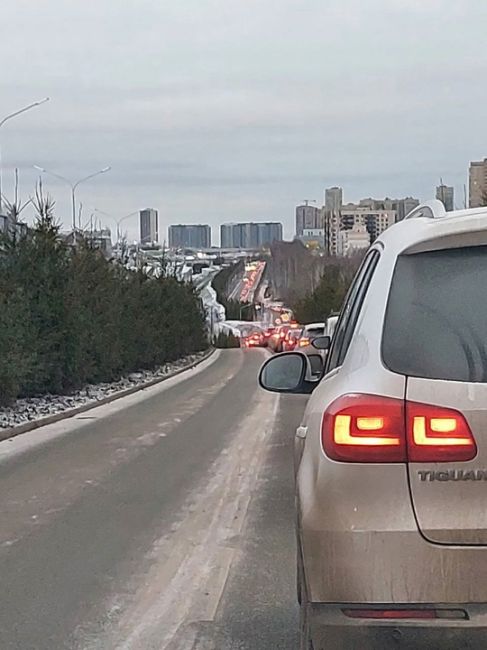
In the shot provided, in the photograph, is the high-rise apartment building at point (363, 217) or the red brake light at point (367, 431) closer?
the red brake light at point (367, 431)

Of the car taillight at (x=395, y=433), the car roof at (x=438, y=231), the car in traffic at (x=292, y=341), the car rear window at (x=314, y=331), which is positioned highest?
the car roof at (x=438, y=231)

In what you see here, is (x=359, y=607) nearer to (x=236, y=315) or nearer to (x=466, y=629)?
(x=466, y=629)

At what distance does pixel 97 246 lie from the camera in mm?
28156

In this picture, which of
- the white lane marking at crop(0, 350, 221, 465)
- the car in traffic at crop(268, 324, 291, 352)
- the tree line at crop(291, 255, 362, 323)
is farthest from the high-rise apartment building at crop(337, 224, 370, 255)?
the white lane marking at crop(0, 350, 221, 465)

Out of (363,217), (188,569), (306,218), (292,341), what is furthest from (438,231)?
(306,218)

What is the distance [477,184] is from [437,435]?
25.4 m

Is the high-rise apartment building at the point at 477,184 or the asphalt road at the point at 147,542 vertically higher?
the high-rise apartment building at the point at 477,184

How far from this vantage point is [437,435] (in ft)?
10.0

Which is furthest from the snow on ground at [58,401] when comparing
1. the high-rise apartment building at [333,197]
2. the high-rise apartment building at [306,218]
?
the high-rise apartment building at [306,218]

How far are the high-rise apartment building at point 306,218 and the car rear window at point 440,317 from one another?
622 ft

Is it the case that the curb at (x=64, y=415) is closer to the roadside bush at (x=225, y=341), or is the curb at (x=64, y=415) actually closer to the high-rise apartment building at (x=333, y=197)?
the roadside bush at (x=225, y=341)

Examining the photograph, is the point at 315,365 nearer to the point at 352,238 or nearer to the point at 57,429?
the point at 57,429

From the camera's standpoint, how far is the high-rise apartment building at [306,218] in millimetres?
193400

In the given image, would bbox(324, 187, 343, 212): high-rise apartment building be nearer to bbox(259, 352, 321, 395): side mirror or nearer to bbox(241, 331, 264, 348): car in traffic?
bbox(241, 331, 264, 348): car in traffic
